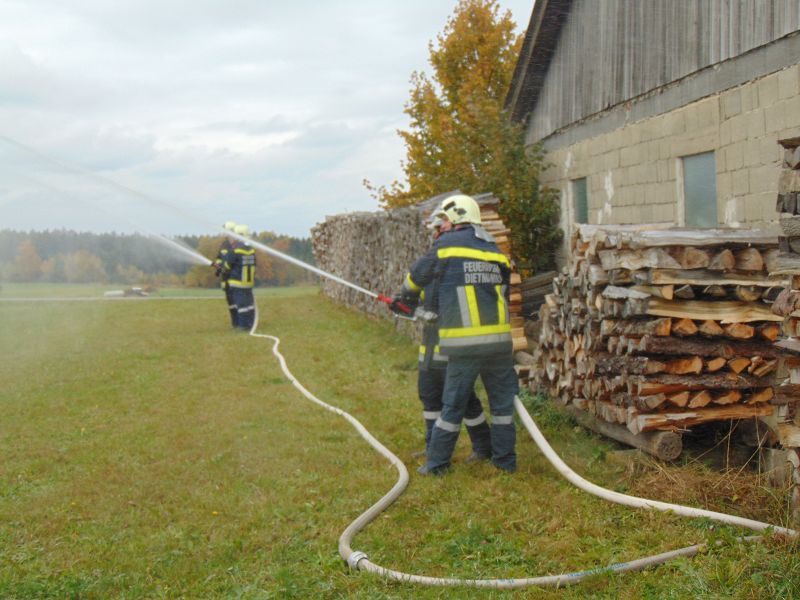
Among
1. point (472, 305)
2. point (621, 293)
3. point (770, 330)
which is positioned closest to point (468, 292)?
point (472, 305)

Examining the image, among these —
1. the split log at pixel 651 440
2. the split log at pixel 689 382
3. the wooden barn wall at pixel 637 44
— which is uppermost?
the wooden barn wall at pixel 637 44

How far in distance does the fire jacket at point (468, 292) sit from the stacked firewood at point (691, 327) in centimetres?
93

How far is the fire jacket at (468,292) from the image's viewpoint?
612 centimetres

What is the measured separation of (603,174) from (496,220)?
5.89 feet

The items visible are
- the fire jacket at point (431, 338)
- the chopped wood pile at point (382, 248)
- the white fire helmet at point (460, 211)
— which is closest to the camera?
the white fire helmet at point (460, 211)

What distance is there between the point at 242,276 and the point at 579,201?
644 centimetres

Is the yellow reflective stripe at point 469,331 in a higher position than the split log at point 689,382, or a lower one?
higher

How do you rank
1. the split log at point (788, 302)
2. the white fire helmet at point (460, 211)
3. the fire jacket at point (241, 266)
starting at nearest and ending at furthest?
the split log at point (788, 302) < the white fire helmet at point (460, 211) < the fire jacket at point (241, 266)

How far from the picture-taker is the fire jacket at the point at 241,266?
15062mm

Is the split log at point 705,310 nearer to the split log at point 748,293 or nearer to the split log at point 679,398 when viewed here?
the split log at point 748,293

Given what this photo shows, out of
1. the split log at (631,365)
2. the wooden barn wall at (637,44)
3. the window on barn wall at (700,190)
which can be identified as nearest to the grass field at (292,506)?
the split log at (631,365)

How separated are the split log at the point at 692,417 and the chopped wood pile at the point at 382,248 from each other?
4496 mm

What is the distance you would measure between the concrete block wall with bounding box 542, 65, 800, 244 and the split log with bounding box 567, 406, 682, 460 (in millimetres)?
2873

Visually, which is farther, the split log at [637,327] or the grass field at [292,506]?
the split log at [637,327]
